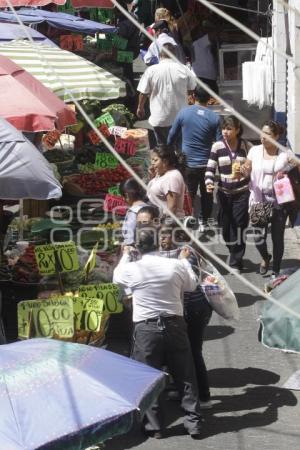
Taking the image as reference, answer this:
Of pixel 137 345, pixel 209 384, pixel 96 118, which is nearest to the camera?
pixel 137 345

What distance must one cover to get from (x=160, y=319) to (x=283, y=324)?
3.79 ft

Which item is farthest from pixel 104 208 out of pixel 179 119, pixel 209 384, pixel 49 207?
pixel 209 384

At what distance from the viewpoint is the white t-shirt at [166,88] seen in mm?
13570

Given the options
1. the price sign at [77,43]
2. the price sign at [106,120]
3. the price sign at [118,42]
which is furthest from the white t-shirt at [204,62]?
the price sign at [106,120]

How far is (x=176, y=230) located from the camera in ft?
25.5

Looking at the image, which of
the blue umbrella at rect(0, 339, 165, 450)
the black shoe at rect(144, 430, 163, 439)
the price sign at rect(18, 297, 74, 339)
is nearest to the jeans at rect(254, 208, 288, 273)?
the price sign at rect(18, 297, 74, 339)

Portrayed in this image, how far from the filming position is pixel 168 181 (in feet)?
32.6

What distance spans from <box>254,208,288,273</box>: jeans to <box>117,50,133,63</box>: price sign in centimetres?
744

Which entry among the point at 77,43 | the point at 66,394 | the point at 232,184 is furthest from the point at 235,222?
the point at 77,43

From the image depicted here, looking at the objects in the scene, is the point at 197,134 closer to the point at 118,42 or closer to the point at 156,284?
the point at 156,284

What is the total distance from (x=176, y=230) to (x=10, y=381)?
2421 millimetres

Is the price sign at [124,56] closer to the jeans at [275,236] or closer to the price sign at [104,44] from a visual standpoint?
the price sign at [104,44]

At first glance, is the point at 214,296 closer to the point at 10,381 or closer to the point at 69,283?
the point at 69,283

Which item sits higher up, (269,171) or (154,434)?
(269,171)
